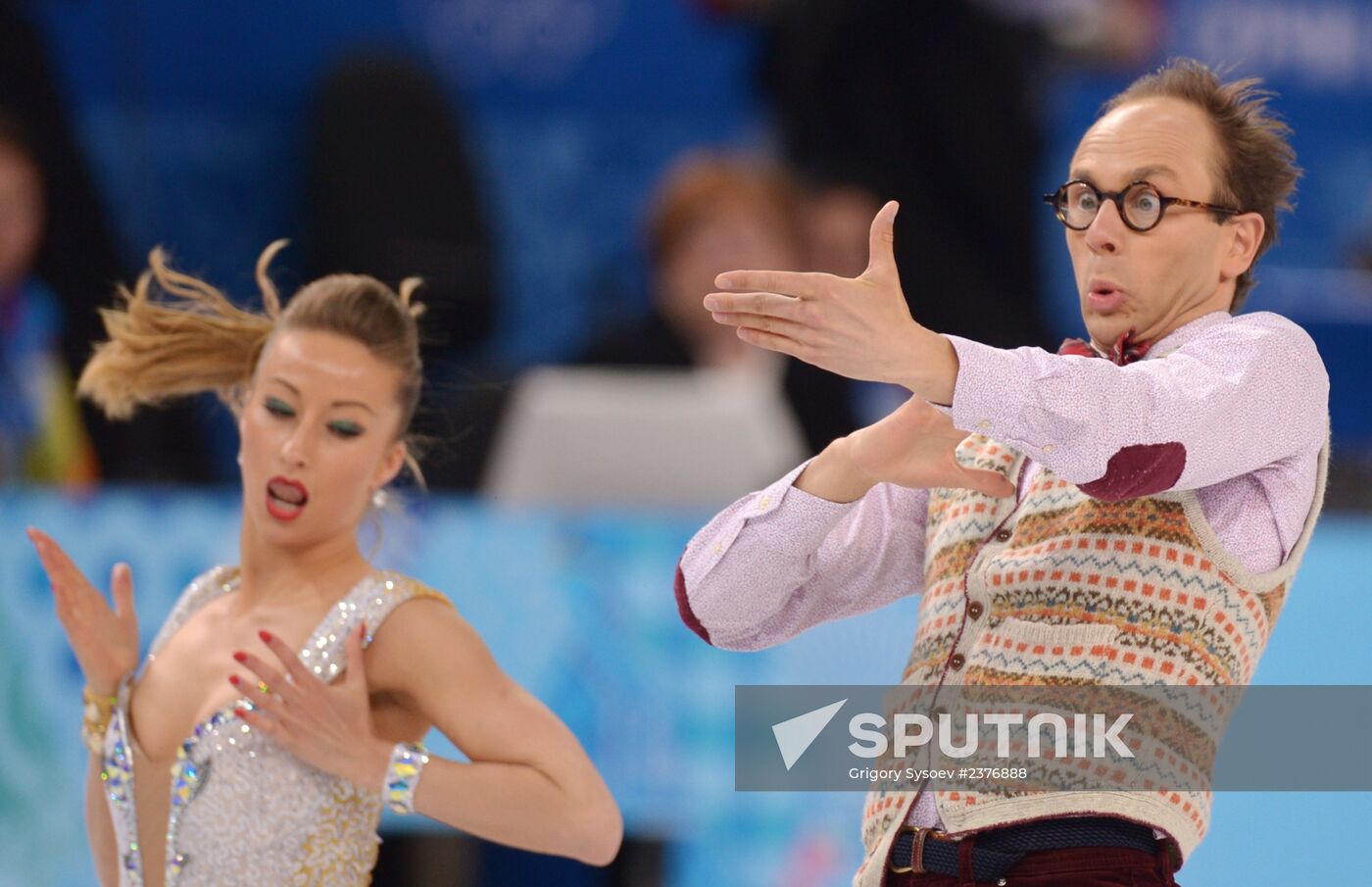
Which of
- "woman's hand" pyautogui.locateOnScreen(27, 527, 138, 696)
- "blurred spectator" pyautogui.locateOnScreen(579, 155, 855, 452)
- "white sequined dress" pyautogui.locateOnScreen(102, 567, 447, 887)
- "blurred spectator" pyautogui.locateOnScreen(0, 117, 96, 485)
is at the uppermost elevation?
"blurred spectator" pyautogui.locateOnScreen(579, 155, 855, 452)

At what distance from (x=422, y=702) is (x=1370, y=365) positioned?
17.5 ft

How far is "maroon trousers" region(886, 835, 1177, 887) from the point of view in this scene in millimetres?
2395

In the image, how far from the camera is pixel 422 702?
2.93 meters

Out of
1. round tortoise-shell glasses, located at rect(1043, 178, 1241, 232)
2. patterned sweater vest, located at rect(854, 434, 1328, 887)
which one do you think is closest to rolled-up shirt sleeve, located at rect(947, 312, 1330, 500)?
patterned sweater vest, located at rect(854, 434, 1328, 887)

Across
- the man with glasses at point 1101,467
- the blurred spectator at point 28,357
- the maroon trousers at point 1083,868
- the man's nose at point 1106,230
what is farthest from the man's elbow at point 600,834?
the blurred spectator at point 28,357

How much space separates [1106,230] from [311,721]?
135 centimetres

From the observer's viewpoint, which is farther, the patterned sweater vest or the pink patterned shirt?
the patterned sweater vest

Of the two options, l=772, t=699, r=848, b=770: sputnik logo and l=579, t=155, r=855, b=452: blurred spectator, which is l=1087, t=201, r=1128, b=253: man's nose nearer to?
l=772, t=699, r=848, b=770: sputnik logo

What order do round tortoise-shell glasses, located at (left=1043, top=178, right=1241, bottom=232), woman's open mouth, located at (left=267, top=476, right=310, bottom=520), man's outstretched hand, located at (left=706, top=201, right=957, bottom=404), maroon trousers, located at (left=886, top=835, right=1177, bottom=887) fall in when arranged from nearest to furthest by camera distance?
1. man's outstretched hand, located at (left=706, top=201, right=957, bottom=404)
2. maroon trousers, located at (left=886, top=835, right=1177, bottom=887)
3. round tortoise-shell glasses, located at (left=1043, top=178, right=1241, bottom=232)
4. woman's open mouth, located at (left=267, top=476, right=310, bottom=520)

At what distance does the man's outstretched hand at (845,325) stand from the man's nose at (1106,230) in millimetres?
409

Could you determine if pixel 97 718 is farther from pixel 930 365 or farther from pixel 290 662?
pixel 930 365

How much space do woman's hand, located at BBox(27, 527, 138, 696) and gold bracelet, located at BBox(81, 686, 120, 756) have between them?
1 cm

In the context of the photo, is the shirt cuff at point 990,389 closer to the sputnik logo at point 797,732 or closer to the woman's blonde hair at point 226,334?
the sputnik logo at point 797,732

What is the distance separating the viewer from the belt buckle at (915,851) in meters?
2.49
